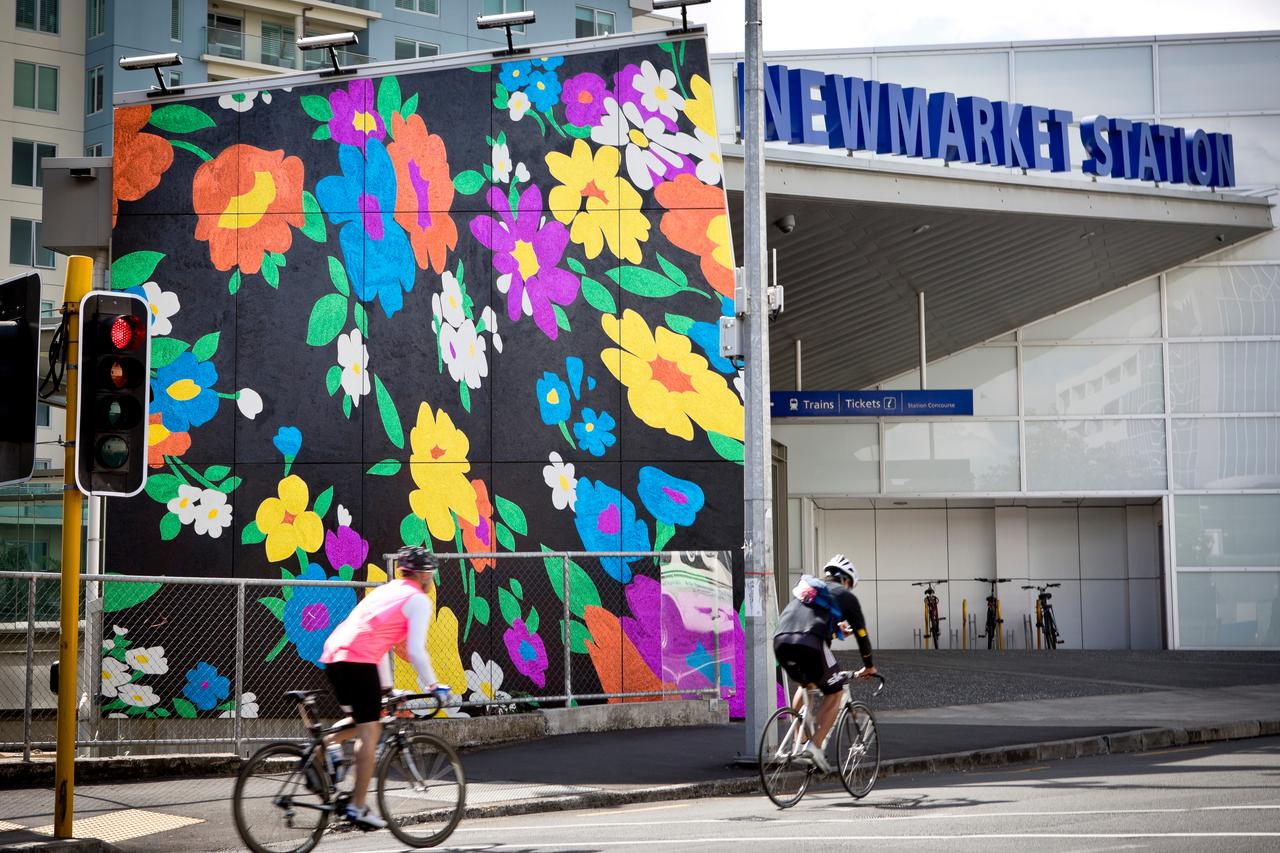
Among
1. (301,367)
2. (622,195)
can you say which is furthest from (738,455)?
(301,367)

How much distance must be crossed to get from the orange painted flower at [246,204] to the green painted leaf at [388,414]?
1.98 meters

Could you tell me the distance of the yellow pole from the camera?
29.1 feet

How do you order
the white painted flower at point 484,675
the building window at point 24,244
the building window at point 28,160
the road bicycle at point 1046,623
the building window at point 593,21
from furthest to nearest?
the building window at point 593,21 < the building window at point 28,160 < the building window at point 24,244 < the road bicycle at point 1046,623 < the white painted flower at point 484,675

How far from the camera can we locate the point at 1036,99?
102 ft

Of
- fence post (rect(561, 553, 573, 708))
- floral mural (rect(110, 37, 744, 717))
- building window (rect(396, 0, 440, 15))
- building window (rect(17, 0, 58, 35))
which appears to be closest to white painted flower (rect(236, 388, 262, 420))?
floral mural (rect(110, 37, 744, 717))

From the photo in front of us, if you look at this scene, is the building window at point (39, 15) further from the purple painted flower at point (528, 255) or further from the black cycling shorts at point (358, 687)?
the black cycling shorts at point (358, 687)

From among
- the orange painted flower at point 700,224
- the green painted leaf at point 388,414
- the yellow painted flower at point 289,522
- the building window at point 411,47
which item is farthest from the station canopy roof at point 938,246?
the building window at point 411,47

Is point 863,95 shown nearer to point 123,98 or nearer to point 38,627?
point 123,98

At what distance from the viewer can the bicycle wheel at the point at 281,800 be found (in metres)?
8.65

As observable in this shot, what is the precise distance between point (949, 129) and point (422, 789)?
17543 mm

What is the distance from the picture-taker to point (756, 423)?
13.3 meters

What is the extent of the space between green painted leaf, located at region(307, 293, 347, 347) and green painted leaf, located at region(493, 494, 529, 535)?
2.70 meters

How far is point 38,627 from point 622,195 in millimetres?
7975

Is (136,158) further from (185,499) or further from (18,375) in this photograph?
(18,375)
